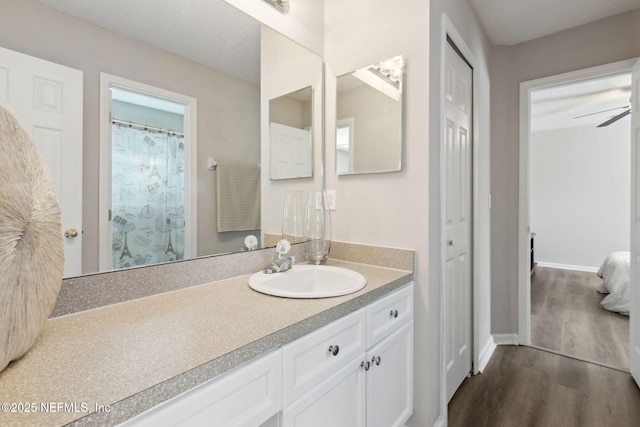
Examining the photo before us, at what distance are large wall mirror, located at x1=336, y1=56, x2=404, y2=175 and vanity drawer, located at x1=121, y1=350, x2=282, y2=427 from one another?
110cm

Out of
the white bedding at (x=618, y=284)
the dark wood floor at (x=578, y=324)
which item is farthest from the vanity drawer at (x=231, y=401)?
the white bedding at (x=618, y=284)

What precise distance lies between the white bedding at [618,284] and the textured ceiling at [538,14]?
255 centimetres

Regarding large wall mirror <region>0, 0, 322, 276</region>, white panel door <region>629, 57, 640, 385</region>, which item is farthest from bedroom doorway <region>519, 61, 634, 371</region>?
large wall mirror <region>0, 0, 322, 276</region>

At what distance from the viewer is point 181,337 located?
2.45ft

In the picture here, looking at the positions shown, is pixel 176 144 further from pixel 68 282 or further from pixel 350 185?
pixel 350 185

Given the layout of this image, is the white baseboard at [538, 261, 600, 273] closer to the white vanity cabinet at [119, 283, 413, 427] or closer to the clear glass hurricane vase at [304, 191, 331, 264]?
the white vanity cabinet at [119, 283, 413, 427]

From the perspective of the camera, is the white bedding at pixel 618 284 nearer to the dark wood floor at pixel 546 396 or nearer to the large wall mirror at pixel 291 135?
the dark wood floor at pixel 546 396

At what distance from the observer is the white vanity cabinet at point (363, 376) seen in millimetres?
866

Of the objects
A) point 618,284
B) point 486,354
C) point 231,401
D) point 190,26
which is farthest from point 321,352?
point 618,284

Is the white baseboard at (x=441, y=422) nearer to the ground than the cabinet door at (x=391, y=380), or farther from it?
nearer to the ground

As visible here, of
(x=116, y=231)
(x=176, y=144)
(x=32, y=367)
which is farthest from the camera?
(x=176, y=144)

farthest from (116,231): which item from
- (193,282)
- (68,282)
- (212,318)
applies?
(212,318)

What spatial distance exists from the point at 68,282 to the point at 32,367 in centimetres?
37

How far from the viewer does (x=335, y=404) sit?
100 centimetres
